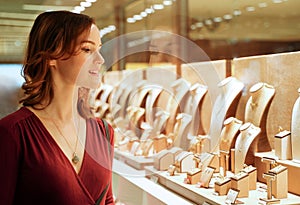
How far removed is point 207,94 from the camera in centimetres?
202

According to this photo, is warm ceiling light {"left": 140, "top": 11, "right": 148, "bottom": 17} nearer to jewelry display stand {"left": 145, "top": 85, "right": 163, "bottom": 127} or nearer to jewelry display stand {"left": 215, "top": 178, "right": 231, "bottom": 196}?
jewelry display stand {"left": 145, "top": 85, "right": 163, "bottom": 127}

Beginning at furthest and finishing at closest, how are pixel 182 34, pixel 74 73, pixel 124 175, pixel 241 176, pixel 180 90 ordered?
pixel 182 34 → pixel 180 90 → pixel 124 175 → pixel 241 176 → pixel 74 73

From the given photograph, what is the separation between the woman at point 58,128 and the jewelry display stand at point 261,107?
0.62 metres

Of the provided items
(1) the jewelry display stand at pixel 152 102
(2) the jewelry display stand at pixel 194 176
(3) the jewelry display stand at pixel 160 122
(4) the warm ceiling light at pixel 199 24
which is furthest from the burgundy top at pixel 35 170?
(4) the warm ceiling light at pixel 199 24

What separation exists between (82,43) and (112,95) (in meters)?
1.83

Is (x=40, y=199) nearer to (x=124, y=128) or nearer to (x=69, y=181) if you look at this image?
(x=69, y=181)

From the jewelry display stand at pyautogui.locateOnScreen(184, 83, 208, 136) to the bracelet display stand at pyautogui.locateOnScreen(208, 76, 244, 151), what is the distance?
0.14 metres

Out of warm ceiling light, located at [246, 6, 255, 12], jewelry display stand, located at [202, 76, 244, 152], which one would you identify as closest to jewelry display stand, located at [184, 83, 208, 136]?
jewelry display stand, located at [202, 76, 244, 152]

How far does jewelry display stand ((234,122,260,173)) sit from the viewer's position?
Result: 1562 mm

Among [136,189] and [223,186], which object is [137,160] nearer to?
Answer: [136,189]

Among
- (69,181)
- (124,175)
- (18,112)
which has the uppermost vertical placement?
(18,112)

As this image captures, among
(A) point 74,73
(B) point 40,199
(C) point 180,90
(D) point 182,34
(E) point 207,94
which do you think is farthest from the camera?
(D) point 182,34

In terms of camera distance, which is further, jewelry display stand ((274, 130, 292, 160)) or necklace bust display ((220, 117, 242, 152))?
necklace bust display ((220, 117, 242, 152))

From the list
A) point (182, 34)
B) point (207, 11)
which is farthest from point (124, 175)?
point (207, 11)
